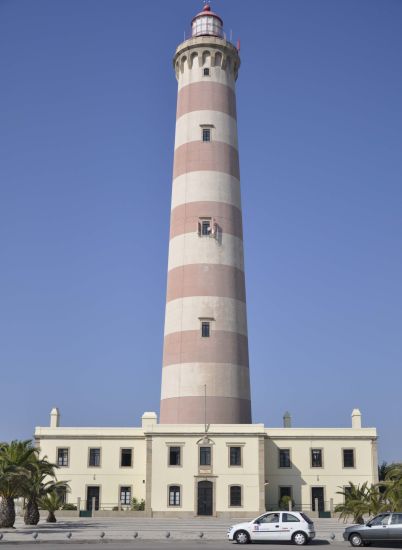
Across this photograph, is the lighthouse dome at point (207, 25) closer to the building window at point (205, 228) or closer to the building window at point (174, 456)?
the building window at point (205, 228)

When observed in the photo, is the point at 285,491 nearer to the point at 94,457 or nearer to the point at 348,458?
the point at 348,458

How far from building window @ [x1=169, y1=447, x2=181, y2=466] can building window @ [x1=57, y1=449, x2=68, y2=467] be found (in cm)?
774

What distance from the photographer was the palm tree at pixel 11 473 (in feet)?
125

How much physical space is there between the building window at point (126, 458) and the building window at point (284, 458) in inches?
377

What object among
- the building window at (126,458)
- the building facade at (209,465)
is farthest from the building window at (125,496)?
the building window at (126,458)

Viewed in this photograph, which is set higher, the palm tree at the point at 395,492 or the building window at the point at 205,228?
the building window at the point at 205,228

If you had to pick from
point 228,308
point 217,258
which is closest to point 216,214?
point 217,258

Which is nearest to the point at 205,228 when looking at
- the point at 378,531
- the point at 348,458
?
the point at 348,458

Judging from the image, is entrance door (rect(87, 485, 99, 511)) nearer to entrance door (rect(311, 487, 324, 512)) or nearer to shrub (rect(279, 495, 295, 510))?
shrub (rect(279, 495, 295, 510))

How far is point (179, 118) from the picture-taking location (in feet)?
179

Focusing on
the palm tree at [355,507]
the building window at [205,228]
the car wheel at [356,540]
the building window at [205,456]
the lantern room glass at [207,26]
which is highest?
the lantern room glass at [207,26]

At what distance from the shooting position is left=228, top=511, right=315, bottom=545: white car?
101 feet

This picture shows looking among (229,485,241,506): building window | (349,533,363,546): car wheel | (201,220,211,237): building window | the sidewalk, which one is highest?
(201,220,211,237): building window

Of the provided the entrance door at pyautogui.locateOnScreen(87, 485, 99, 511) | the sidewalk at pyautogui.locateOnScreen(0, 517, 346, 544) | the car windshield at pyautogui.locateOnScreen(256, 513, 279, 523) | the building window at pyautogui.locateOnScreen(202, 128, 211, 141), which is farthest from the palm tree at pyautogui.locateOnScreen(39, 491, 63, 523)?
the building window at pyautogui.locateOnScreen(202, 128, 211, 141)
